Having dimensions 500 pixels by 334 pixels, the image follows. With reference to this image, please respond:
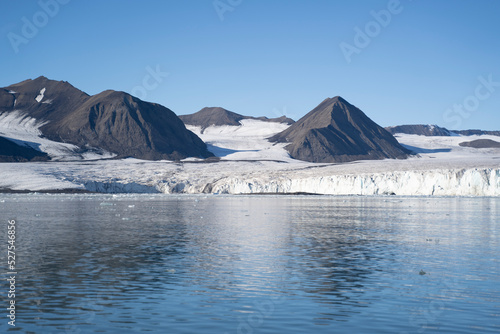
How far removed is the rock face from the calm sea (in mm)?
114570

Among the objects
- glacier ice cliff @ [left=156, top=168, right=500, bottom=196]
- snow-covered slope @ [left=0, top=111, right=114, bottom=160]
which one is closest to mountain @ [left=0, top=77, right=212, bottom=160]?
snow-covered slope @ [left=0, top=111, right=114, bottom=160]

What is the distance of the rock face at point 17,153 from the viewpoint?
444ft

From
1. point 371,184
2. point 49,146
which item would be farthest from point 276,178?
point 49,146

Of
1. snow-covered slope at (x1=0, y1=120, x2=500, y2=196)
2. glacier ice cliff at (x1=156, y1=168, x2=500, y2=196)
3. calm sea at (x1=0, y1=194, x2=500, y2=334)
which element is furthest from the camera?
snow-covered slope at (x1=0, y1=120, x2=500, y2=196)

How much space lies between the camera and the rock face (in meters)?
135

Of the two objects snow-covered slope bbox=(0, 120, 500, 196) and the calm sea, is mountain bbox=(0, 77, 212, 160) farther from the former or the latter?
the calm sea

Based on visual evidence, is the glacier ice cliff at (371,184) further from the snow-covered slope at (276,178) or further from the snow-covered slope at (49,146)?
the snow-covered slope at (49,146)

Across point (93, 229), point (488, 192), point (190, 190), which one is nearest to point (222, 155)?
point (190, 190)

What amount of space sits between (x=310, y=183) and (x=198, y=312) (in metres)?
87.0

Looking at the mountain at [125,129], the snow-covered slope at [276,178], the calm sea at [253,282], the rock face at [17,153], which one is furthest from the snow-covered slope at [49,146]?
the calm sea at [253,282]

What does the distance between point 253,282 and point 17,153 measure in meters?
139

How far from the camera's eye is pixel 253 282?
16.5 meters

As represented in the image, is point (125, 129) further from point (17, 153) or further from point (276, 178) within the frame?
point (276, 178)

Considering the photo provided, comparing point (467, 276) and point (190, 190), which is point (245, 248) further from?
point (190, 190)
